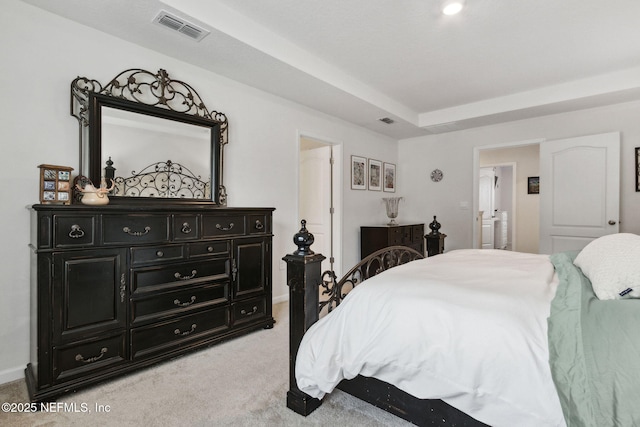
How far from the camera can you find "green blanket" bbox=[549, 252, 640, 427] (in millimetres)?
919

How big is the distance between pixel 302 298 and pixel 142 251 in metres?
1.25

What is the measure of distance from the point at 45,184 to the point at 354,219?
12.3ft

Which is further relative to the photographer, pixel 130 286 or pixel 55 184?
pixel 130 286

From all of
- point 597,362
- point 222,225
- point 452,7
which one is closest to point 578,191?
point 452,7

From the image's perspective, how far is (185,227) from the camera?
8.02 feet

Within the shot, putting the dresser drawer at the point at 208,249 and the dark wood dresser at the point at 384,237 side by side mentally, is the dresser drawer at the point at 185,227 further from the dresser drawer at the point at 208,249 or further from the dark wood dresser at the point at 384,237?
the dark wood dresser at the point at 384,237

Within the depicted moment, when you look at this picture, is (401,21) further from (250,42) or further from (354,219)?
(354,219)

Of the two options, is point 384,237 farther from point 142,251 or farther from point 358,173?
point 142,251

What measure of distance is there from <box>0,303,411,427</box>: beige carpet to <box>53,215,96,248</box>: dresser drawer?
90cm

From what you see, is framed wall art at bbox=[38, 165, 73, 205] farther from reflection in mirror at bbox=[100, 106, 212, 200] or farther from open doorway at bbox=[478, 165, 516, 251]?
open doorway at bbox=[478, 165, 516, 251]

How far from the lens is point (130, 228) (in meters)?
2.17

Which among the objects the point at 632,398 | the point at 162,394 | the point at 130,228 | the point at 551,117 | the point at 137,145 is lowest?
the point at 162,394

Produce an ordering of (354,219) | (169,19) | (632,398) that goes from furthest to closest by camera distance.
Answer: (354,219) < (169,19) < (632,398)

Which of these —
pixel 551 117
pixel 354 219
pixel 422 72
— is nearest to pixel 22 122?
pixel 422 72
